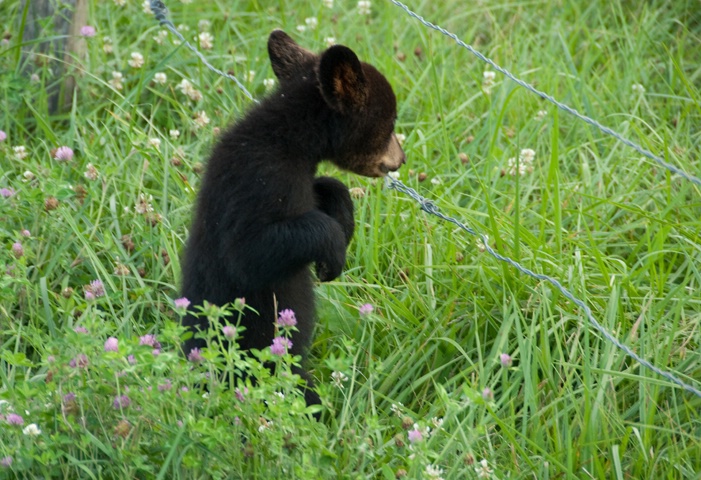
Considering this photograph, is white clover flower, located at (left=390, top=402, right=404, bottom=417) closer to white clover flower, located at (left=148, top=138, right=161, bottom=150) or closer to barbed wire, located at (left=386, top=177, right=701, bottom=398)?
barbed wire, located at (left=386, top=177, right=701, bottom=398)

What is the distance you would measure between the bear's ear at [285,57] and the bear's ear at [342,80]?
0.27 metres

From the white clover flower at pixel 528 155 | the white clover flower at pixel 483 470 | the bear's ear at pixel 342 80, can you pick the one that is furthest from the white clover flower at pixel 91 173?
the white clover flower at pixel 483 470

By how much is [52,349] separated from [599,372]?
6.55ft

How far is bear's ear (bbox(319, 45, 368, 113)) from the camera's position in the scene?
3890 mm

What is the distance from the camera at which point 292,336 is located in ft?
13.5

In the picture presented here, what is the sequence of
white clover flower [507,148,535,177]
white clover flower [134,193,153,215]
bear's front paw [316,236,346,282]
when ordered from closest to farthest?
bear's front paw [316,236,346,282] < white clover flower [134,193,153,215] < white clover flower [507,148,535,177]

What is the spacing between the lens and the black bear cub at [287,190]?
149 inches

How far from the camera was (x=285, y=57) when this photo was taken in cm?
429

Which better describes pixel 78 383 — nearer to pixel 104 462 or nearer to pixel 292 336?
pixel 104 462

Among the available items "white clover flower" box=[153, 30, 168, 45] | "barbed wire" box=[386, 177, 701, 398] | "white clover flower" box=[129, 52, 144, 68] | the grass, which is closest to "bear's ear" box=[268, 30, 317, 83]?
"barbed wire" box=[386, 177, 701, 398]

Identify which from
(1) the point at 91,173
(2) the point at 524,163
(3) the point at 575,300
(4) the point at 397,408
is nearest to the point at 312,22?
(2) the point at 524,163

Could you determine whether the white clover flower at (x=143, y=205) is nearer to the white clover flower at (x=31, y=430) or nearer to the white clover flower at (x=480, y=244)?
the white clover flower at (x=480, y=244)

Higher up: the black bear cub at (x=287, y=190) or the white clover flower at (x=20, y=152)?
the black bear cub at (x=287, y=190)

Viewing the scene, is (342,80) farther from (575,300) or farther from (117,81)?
(117,81)
